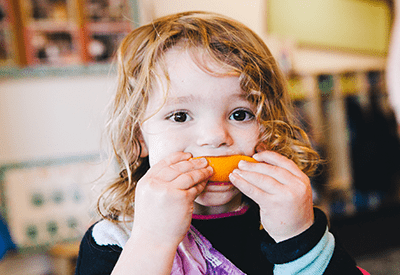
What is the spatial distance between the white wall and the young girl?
103 centimetres

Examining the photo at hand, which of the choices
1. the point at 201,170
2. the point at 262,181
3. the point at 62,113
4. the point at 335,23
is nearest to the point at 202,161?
the point at 201,170

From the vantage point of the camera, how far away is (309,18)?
2791 millimetres

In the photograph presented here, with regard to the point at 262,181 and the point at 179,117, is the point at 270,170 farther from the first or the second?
the point at 179,117

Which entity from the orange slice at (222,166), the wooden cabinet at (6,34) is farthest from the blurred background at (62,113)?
the orange slice at (222,166)

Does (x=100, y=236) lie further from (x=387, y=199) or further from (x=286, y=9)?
(x=387, y=199)

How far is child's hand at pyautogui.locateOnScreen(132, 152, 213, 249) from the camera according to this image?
53 cm

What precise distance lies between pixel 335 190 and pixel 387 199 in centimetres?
73

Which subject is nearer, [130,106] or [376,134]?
[130,106]

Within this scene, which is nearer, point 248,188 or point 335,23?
point 248,188

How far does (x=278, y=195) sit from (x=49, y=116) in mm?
1576

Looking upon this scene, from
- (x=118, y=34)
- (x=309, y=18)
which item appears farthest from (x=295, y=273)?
(x=309, y=18)

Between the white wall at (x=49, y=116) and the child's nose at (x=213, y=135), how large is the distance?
1174 millimetres

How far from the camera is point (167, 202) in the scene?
1.76 ft

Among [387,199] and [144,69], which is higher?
[144,69]
